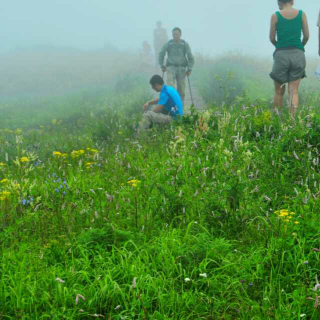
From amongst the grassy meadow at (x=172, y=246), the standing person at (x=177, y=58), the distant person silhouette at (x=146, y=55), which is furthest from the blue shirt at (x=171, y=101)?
the distant person silhouette at (x=146, y=55)

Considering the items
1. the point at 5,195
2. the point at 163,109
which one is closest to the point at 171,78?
the point at 163,109

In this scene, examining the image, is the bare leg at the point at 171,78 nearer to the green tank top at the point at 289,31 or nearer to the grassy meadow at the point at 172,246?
the green tank top at the point at 289,31

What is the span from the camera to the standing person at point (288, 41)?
8133 mm

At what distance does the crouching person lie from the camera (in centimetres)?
904

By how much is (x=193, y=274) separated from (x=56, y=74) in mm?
39413

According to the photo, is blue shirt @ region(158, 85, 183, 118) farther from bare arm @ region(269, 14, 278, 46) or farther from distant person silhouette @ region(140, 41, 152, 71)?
distant person silhouette @ region(140, 41, 152, 71)

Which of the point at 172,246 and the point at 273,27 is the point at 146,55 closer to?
the point at 273,27

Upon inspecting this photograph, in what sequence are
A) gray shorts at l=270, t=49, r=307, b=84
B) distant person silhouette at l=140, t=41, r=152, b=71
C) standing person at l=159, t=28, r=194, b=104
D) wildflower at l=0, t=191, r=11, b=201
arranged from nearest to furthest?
1. wildflower at l=0, t=191, r=11, b=201
2. gray shorts at l=270, t=49, r=307, b=84
3. standing person at l=159, t=28, r=194, b=104
4. distant person silhouette at l=140, t=41, r=152, b=71

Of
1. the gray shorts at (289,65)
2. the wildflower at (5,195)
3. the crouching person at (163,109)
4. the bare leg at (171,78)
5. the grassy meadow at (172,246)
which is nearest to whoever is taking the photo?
the grassy meadow at (172,246)

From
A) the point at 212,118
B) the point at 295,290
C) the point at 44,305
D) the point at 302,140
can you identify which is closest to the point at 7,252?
the point at 44,305

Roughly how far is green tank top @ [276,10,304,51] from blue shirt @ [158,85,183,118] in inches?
91.5

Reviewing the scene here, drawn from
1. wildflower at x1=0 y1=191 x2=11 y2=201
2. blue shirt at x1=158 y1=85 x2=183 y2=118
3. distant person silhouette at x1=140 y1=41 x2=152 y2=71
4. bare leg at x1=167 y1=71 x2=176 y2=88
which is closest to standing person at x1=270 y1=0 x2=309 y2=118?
blue shirt at x1=158 y1=85 x2=183 y2=118

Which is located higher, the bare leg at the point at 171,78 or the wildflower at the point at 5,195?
the bare leg at the point at 171,78

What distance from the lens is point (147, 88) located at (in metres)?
23.0
